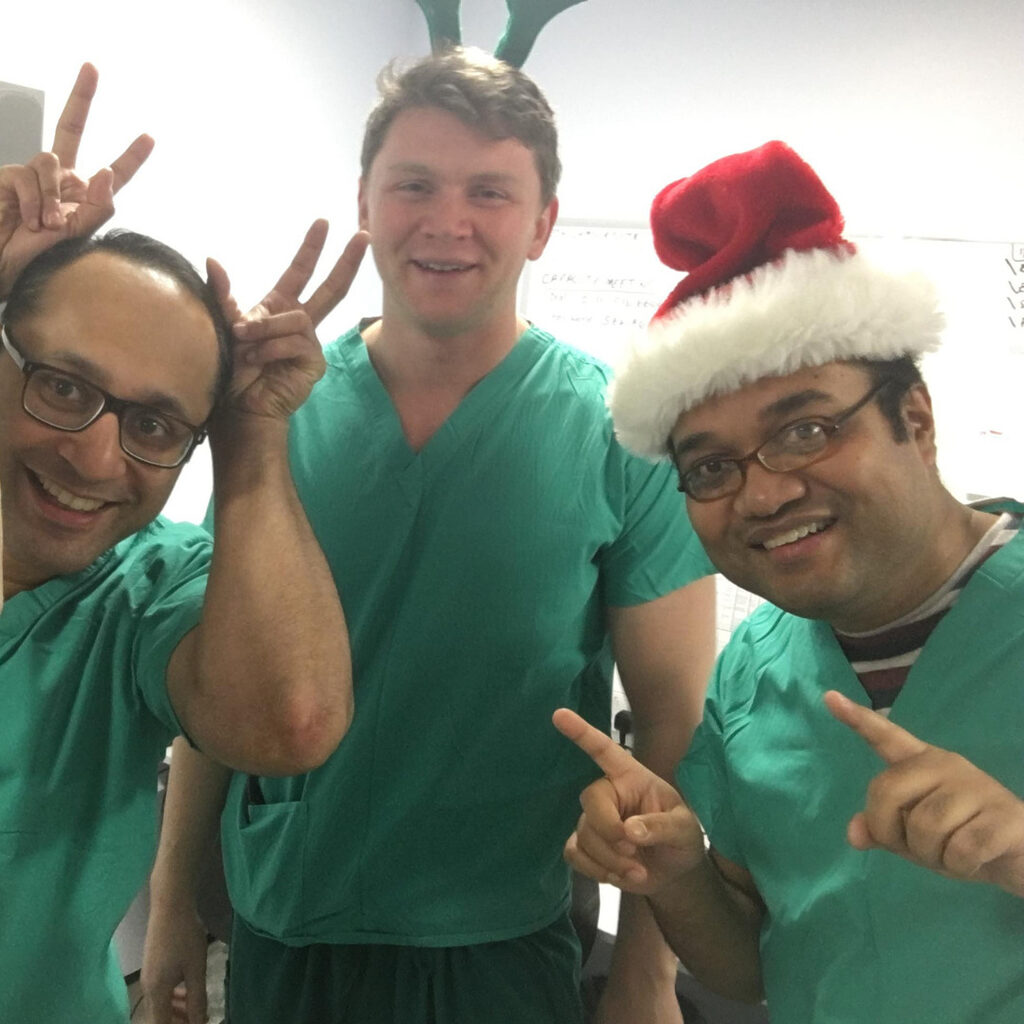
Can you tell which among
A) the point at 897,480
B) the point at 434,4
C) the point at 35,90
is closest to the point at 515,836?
the point at 897,480

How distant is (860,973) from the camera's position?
820 mm

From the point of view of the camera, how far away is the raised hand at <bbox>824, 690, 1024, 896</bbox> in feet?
2.00

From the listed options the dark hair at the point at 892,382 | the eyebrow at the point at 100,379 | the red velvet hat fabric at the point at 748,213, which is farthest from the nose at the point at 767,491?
the eyebrow at the point at 100,379

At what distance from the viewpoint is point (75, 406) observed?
866mm

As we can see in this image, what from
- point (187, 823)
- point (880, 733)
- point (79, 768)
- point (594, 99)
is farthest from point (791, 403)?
point (594, 99)

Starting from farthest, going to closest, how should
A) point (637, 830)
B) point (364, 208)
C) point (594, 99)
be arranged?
point (594, 99) → point (364, 208) → point (637, 830)

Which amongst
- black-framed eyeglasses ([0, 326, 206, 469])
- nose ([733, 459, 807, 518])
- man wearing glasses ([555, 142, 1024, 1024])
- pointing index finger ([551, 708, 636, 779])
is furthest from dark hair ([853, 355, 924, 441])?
black-framed eyeglasses ([0, 326, 206, 469])

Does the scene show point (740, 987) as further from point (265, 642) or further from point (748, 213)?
point (748, 213)

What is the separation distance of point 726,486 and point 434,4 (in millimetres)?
918

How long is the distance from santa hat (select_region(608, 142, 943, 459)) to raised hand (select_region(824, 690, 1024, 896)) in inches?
15.6

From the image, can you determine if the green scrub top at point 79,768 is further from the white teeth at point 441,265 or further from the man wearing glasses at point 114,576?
the white teeth at point 441,265

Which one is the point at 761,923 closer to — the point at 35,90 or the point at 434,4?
the point at 434,4

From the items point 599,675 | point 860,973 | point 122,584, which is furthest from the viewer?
point 599,675

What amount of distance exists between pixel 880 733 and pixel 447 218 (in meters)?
0.82
